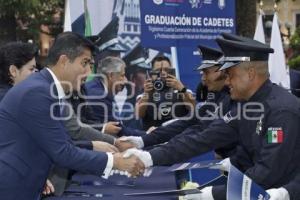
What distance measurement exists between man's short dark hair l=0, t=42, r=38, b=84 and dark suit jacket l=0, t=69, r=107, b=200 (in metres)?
1.27

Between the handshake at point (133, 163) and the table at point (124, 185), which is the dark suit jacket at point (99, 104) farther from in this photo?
the handshake at point (133, 163)

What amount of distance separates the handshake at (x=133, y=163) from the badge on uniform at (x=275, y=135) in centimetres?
104

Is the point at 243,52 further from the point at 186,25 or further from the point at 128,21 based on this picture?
the point at 128,21

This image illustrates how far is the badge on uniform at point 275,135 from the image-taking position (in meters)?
3.36

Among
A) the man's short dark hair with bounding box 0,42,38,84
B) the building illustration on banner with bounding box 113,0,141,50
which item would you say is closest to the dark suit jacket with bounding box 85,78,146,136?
the man's short dark hair with bounding box 0,42,38,84

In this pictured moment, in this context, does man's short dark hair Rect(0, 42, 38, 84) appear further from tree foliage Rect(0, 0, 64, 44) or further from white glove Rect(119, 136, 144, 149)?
tree foliage Rect(0, 0, 64, 44)

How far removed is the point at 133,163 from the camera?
13.5ft

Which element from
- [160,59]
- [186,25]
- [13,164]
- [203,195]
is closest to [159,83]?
[160,59]

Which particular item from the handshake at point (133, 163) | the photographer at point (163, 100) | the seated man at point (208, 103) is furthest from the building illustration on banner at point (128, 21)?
the handshake at point (133, 163)

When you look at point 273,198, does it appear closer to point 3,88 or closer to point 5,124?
point 5,124

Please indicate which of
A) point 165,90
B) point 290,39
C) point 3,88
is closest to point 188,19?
point 165,90

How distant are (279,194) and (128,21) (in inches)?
210

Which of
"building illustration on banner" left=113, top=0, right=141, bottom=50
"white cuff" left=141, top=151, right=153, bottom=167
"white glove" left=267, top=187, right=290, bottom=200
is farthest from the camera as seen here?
"building illustration on banner" left=113, top=0, right=141, bottom=50

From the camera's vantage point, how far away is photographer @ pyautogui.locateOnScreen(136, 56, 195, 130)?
6910mm
